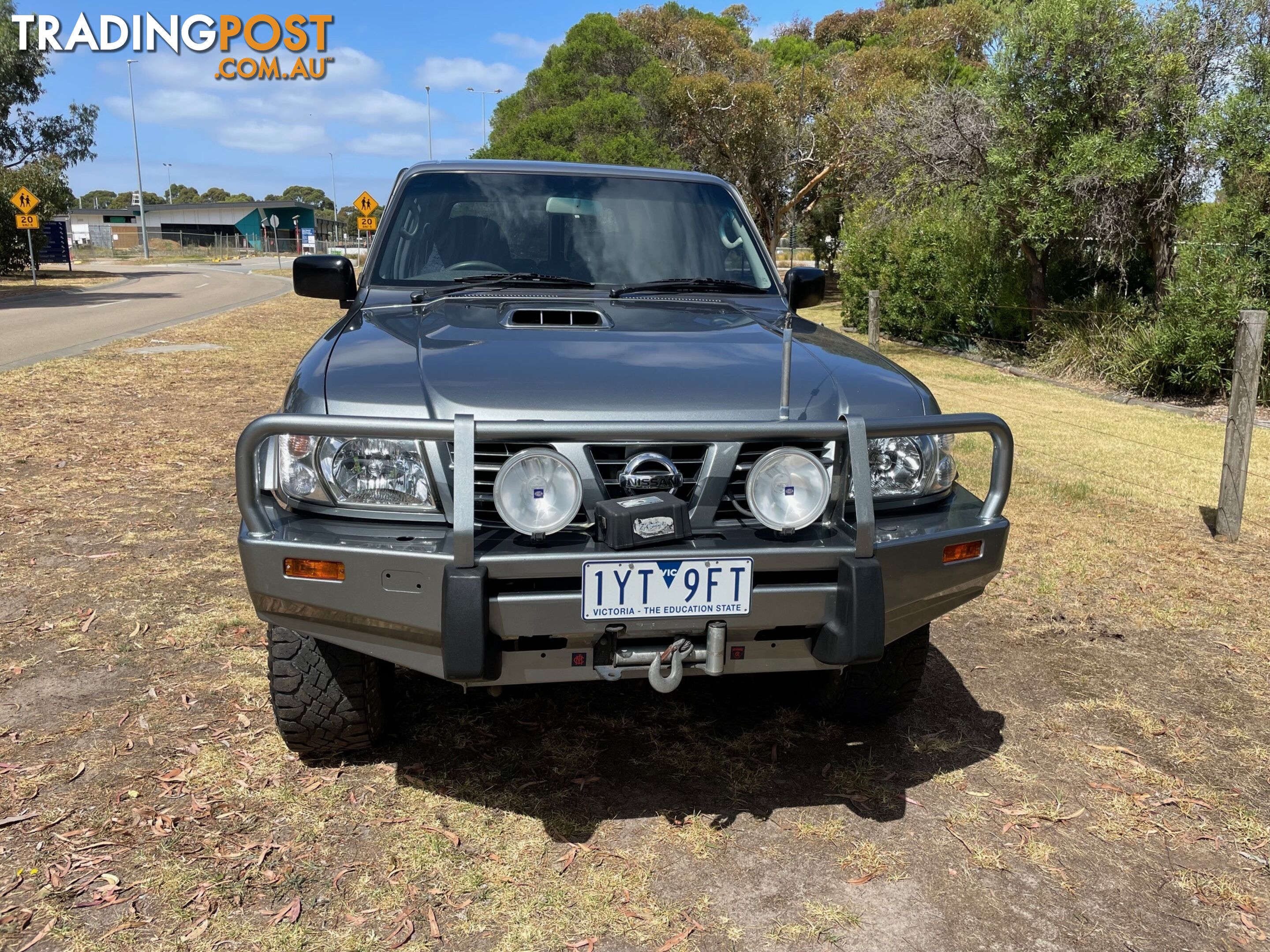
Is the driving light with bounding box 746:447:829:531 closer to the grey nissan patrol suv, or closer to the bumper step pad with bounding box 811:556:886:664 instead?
the grey nissan patrol suv

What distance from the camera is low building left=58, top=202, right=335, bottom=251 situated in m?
80.4

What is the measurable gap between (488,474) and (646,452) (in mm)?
399

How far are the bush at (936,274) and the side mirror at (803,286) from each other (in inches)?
457

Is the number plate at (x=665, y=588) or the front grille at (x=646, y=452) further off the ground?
the front grille at (x=646, y=452)

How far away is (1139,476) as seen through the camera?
7.68 metres

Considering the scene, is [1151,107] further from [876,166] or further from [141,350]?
[141,350]

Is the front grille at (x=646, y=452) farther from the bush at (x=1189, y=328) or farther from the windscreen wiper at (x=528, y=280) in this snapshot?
the bush at (x=1189, y=328)

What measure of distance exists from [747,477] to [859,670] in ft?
3.49

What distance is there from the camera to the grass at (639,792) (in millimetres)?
2457

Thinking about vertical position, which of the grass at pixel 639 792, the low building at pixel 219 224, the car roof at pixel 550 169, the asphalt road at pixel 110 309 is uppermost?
the low building at pixel 219 224

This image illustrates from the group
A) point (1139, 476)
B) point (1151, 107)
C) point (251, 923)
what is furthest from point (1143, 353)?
point (251, 923)

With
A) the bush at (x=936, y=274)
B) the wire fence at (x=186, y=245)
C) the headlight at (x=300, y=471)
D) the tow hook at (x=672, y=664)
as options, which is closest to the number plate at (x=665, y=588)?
the tow hook at (x=672, y=664)

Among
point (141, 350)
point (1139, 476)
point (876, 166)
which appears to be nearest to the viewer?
point (1139, 476)

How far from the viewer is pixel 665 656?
2.48 m
